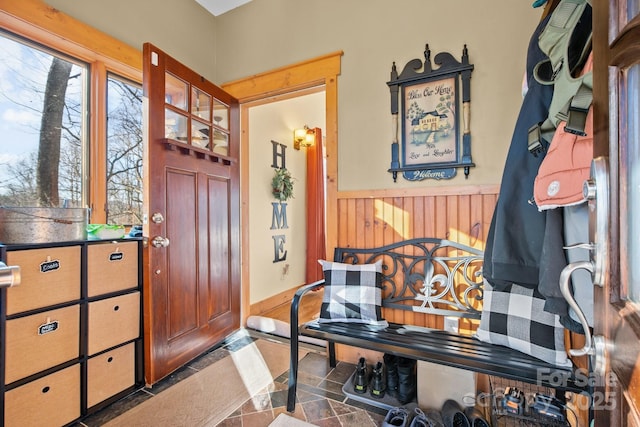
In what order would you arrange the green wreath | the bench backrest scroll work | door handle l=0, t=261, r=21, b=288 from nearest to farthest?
door handle l=0, t=261, r=21, b=288 → the bench backrest scroll work → the green wreath

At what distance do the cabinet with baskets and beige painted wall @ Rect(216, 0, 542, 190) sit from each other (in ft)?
5.13

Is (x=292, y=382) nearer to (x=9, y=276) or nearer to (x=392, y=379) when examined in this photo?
(x=392, y=379)

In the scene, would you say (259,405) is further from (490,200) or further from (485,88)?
(485,88)

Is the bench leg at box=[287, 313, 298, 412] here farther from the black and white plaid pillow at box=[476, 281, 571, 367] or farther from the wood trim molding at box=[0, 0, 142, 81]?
the wood trim molding at box=[0, 0, 142, 81]

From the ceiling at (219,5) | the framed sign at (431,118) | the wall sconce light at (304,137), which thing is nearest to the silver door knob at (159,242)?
the framed sign at (431,118)

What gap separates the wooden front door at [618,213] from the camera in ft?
1.48

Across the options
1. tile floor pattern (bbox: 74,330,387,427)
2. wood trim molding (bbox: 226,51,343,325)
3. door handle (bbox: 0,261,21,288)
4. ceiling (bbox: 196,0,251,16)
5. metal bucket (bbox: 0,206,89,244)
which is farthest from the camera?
ceiling (bbox: 196,0,251,16)

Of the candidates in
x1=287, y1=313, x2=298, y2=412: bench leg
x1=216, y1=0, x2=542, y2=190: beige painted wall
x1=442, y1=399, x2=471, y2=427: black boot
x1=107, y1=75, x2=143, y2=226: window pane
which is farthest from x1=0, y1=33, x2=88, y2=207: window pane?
x1=442, y1=399, x2=471, y2=427: black boot

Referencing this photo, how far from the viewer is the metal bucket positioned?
1.37m

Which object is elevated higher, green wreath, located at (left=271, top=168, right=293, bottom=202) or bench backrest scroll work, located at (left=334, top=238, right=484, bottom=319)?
green wreath, located at (left=271, top=168, right=293, bottom=202)

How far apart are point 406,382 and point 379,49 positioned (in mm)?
2130

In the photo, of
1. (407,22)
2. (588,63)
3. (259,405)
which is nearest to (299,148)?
(407,22)

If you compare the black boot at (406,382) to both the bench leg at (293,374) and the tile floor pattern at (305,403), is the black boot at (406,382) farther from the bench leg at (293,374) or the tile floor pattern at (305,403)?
the bench leg at (293,374)

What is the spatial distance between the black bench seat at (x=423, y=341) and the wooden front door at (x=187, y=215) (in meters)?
0.90
